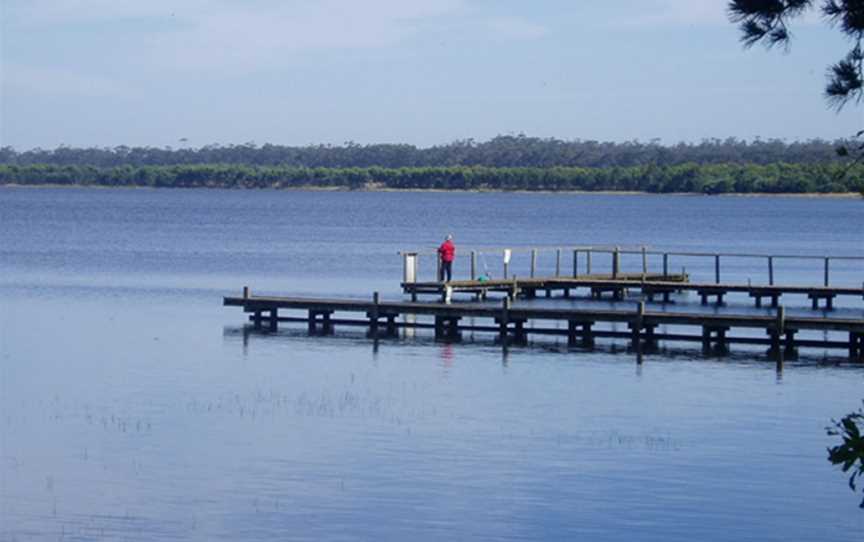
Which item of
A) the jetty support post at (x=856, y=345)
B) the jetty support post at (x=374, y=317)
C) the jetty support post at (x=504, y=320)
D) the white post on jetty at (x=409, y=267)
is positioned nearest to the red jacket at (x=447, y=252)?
the white post on jetty at (x=409, y=267)

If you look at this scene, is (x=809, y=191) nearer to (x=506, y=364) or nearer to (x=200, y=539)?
(x=506, y=364)

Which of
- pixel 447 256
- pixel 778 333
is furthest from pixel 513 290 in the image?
pixel 778 333

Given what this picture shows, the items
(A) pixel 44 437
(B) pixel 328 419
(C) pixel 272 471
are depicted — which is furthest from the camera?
(B) pixel 328 419

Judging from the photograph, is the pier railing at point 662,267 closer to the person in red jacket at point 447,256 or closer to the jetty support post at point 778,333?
the person in red jacket at point 447,256

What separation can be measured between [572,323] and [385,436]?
523 inches

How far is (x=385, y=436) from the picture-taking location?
78.7 feet

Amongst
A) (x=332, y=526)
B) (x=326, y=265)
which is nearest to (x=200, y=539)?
(x=332, y=526)

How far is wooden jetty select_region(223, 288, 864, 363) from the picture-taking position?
34.8 meters

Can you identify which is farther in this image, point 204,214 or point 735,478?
point 204,214

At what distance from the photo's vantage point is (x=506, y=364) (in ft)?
108

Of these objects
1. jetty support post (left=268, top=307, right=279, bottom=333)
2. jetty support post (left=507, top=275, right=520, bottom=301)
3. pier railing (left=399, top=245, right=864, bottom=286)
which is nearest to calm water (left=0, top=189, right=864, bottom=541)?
jetty support post (left=268, top=307, right=279, bottom=333)

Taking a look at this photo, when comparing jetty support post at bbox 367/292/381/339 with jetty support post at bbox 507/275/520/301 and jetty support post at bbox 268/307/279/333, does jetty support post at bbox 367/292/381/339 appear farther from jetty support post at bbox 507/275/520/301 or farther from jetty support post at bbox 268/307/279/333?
jetty support post at bbox 507/275/520/301

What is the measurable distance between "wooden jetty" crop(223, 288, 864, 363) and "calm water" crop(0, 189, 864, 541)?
28.0 inches

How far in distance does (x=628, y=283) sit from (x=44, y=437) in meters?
25.4
